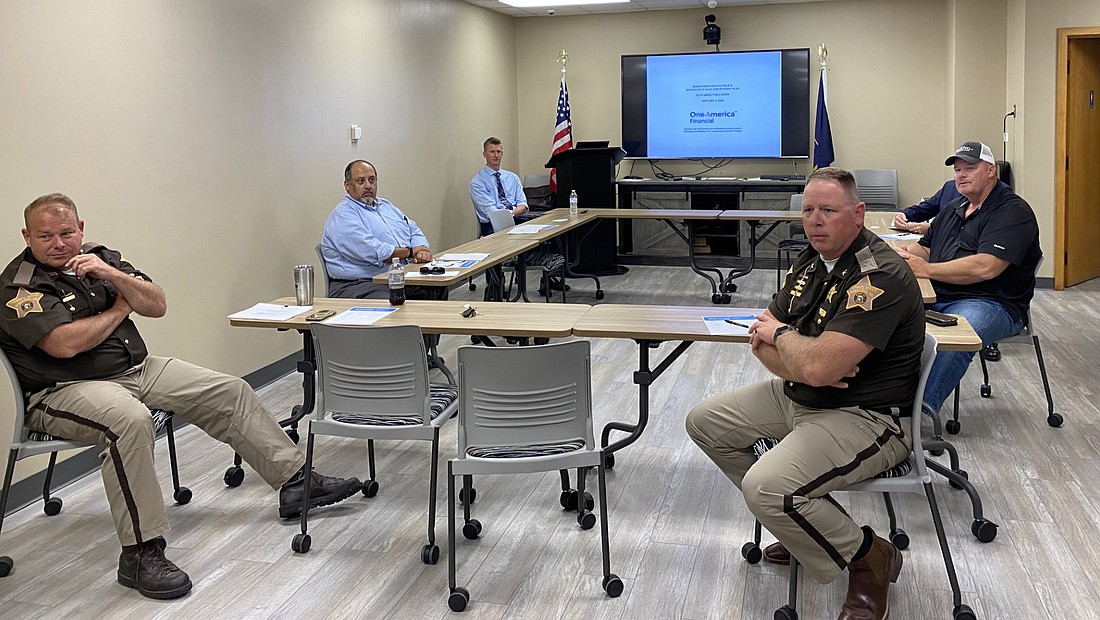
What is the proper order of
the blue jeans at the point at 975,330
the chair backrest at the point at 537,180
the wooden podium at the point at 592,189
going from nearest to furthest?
1. the blue jeans at the point at 975,330
2. the wooden podium at the point at 592,189
3. the chair backrest at the point at 537,180

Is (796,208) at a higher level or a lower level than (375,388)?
higher

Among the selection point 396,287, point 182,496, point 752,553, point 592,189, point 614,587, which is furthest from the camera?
point 592,189

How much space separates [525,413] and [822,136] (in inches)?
283

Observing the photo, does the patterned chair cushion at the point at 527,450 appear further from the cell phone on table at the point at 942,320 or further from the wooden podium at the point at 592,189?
the wooden podium at the point at 592,189

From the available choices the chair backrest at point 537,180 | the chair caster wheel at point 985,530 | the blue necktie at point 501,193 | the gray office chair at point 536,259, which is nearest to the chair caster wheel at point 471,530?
the chair caster wheel at point 985,530

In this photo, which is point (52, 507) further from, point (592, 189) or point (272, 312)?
point (592, 189)

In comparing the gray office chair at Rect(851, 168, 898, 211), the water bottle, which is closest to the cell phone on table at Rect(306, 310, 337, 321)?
the water bottle

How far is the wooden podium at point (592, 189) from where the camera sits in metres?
9.09

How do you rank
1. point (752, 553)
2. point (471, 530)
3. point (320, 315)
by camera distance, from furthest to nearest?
1. point (320, 315)
2. point (471, 530)
3. point (752, 553)

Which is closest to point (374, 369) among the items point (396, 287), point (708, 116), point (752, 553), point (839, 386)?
point (396, 287)

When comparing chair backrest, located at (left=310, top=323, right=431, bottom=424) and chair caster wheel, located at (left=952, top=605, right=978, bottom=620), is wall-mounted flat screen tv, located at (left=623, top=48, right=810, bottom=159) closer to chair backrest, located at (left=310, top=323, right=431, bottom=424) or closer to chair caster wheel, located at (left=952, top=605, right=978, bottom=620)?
chair backrest, located at (left=310, top=323, right=431, bottom=424)

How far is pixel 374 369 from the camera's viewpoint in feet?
10.8

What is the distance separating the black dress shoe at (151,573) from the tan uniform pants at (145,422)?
4cm

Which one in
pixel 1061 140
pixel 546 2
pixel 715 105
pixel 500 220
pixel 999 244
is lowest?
pixel 999 244
